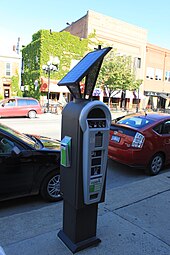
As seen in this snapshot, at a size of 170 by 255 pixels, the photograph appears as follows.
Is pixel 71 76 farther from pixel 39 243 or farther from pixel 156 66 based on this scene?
pixel 156 66

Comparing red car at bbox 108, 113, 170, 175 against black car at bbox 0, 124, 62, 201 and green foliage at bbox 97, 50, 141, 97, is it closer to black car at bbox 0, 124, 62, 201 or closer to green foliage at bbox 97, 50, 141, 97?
black car at bbox 0, 124, 62, 201

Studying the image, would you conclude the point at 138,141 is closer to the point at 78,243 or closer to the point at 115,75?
the point at 78,243

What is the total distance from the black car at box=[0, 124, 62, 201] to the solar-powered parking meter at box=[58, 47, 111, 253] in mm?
1193

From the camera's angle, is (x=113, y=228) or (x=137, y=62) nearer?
(x=113, y=228)

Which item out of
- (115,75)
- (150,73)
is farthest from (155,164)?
(150,73)

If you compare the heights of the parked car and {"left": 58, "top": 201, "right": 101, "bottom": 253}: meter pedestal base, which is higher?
the parked car

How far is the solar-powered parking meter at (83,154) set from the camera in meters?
2.47

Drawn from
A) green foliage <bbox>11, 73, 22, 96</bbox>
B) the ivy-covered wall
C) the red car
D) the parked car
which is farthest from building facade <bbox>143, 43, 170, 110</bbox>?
the red car

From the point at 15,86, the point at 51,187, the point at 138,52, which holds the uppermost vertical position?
A: the point at 138,52

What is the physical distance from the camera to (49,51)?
93.0 feet

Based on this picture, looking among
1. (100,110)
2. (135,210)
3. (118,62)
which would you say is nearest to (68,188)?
(100,110)

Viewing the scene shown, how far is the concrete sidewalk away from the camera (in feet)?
8.82

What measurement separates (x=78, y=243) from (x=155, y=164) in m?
3.63

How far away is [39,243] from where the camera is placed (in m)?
2.76
